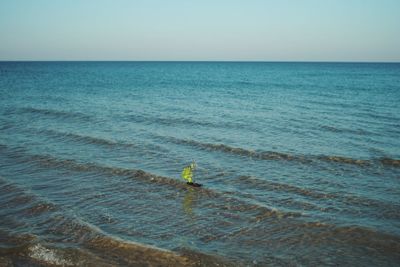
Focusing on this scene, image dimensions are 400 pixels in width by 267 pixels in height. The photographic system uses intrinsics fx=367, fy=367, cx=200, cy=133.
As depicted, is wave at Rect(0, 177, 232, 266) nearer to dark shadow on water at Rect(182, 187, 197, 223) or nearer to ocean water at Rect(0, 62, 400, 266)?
ocean water at Rect(0, 62, 400, 266)

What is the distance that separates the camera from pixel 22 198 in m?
12.5

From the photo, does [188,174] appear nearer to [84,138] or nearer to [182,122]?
Result: [84,138]

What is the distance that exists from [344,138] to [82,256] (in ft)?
58.7

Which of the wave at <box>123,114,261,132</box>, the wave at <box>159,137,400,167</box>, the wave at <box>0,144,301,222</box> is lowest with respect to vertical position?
the wave at <box>0,144,301,222</box>

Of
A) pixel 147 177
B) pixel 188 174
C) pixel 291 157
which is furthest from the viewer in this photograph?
pixel 291 157

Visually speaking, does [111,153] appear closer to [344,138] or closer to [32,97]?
[344,138]

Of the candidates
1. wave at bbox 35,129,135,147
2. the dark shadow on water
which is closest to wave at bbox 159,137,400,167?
wave at bbox 35,129,135,147

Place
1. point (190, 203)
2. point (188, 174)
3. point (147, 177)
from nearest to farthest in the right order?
point (190, 203) → point (188, 174) → point (147, 177)

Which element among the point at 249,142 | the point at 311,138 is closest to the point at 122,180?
the point at 249,142

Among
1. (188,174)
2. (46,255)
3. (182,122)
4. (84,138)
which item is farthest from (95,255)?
(182,122)

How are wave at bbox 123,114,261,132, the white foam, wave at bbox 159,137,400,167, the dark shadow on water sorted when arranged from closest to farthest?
the white foam < the dark shadow on water < wave at bbox 159,137,400,167 < wave at bbox 123,114,261,132

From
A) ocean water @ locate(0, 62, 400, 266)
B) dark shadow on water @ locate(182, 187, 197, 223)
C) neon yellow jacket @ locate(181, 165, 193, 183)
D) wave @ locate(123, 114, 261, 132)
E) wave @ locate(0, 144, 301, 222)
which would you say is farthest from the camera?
wave @ locate(123, 114, 261, 132)

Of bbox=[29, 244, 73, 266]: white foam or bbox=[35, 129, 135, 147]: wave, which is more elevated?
bbox=[35, 129, 135, 147]: wave

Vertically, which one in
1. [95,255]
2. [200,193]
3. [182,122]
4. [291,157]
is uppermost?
[182,122]
